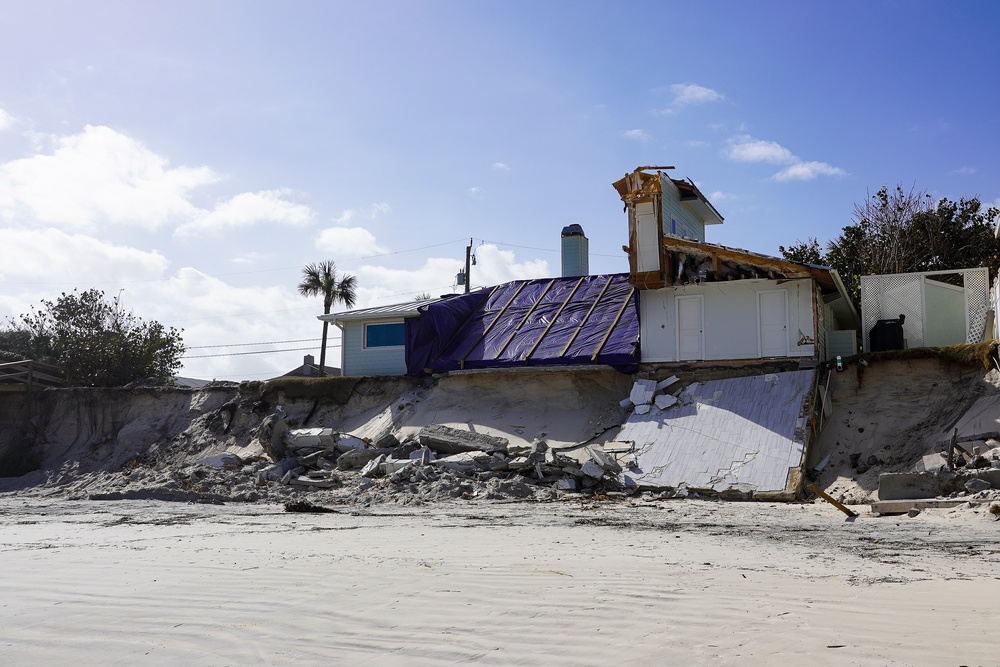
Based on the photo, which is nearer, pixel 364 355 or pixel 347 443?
pixel 347 443

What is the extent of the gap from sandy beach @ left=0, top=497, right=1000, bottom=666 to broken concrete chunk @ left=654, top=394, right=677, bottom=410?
8424 mm

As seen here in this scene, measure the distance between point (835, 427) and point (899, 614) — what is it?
1422 cm

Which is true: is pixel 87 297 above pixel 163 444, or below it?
above

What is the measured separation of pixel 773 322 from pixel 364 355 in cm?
1197

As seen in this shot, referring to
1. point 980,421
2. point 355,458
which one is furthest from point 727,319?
point 355,458

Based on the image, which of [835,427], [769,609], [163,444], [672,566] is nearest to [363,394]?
[163,444]

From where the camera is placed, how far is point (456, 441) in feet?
60.8

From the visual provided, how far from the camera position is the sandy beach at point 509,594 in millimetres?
4766

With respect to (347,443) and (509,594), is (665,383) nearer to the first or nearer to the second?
(347,443)

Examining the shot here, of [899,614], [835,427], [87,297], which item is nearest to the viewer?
[899,614]

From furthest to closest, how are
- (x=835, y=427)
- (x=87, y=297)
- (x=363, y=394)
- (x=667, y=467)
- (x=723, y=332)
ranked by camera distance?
1. (x=87, y=297)
2. (x=363, y=394)
3. (x=723, y=332)
4. (x=835, y=427)
5. (x=667, y=467)

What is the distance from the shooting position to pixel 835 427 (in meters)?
18.6

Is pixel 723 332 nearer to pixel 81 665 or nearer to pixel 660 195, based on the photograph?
pixel 660 195

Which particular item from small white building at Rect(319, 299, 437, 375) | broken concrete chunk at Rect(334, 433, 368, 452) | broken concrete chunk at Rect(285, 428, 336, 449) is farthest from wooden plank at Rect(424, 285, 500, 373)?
broken concrete chunk at Rect(285, 428, 336, 449)
